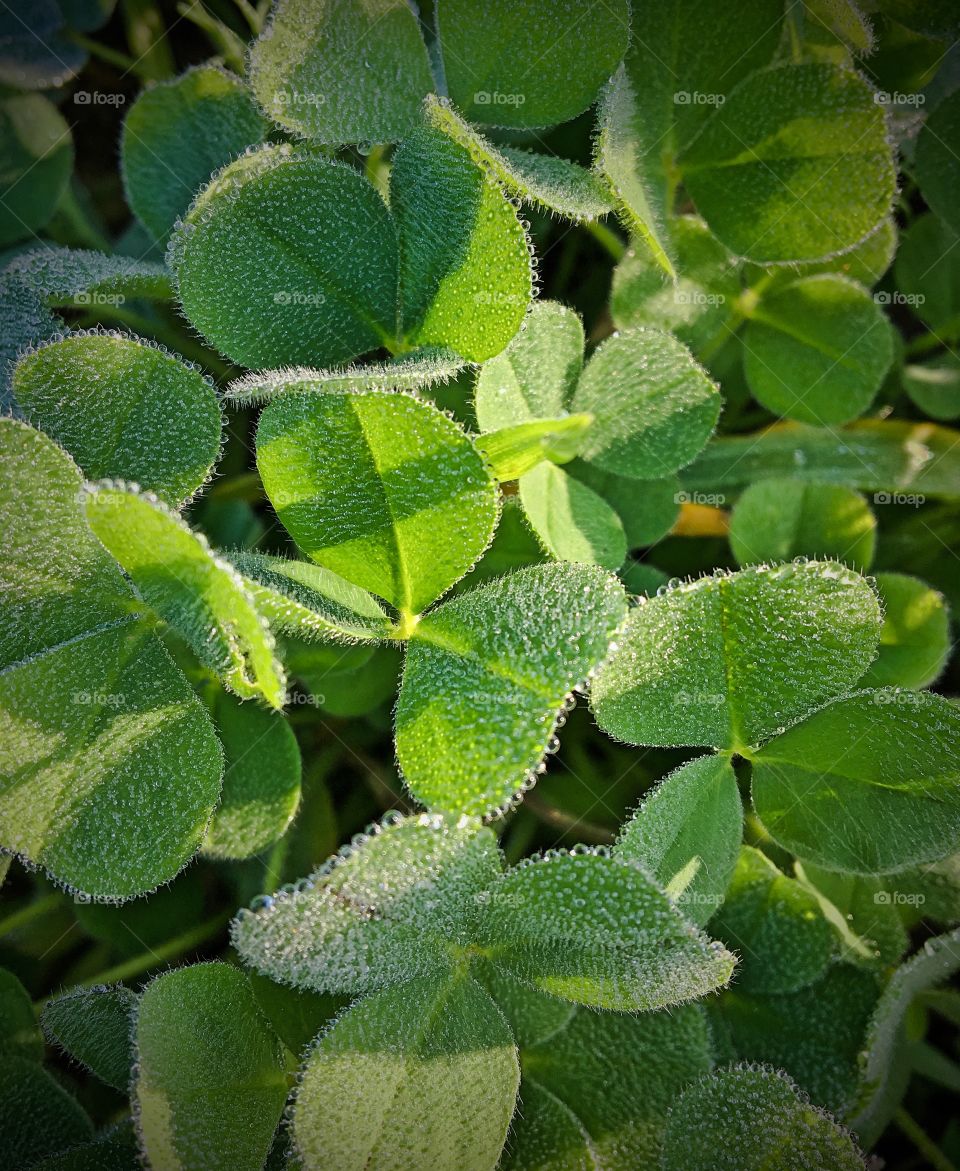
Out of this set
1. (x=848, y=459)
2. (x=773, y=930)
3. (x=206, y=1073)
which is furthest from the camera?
(x=848, y=459)

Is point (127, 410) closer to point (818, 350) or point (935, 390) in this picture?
point (818, 350)

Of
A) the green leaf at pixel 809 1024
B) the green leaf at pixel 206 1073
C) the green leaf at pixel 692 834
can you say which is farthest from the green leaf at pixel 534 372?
the green leaf at pixel 809 1024

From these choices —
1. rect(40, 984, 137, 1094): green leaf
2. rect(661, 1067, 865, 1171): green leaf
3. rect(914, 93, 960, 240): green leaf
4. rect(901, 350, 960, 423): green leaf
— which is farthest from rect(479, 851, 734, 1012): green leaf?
rect(914, 93, 960, 240): green leaf

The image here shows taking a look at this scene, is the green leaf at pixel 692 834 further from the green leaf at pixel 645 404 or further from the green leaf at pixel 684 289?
the green leaf at pixel 684 289

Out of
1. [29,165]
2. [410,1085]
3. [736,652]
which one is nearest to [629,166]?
[736,652]

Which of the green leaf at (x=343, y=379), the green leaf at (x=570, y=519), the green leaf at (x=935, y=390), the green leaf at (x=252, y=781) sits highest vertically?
the green leaf at (x=343, y=379)

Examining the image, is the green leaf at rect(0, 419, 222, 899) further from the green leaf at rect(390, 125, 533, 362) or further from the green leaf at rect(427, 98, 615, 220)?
the green leaf at rect(427, 98, 615, 220)
